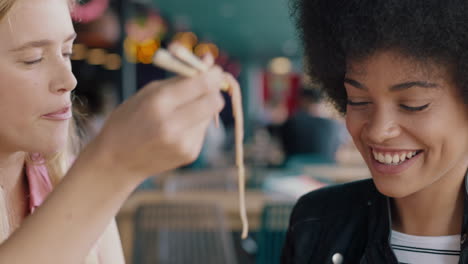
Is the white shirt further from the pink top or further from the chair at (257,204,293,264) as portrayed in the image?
the chair at (257,204,293,264)

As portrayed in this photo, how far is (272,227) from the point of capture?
2.99 metres

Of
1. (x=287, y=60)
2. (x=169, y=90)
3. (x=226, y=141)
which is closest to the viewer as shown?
(x=169, y=90)

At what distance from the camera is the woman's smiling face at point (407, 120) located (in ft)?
3.37

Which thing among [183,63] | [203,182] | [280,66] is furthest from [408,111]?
[280,66]

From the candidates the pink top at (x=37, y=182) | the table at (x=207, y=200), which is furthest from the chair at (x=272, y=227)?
the pink top at (x=37, y=182)

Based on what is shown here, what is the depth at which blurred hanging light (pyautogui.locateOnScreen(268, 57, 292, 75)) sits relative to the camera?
21.2 meters

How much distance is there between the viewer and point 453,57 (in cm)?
109

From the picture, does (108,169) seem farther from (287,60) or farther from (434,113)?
(287,60)

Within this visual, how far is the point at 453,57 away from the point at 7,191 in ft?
3.01

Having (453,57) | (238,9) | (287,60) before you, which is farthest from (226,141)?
(453,57)

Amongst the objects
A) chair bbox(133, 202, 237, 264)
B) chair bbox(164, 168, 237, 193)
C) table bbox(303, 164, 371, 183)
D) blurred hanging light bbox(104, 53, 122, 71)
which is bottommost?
blurred hanging light bbox(104, 53, 122, 71)

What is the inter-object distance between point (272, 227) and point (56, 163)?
2.09m

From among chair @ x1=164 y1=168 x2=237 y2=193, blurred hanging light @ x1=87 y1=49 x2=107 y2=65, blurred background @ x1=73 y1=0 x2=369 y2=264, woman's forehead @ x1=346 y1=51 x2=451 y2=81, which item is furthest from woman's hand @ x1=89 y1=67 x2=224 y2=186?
blurred hanging light @ x1=87 y1=49 x2=107 y2=65

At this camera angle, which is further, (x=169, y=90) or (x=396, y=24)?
(x=396, y=24)
